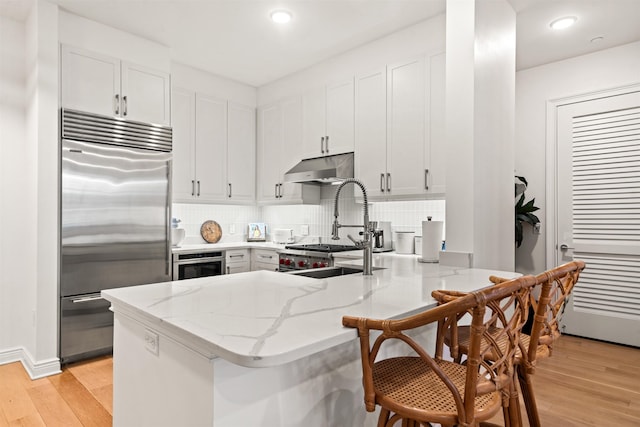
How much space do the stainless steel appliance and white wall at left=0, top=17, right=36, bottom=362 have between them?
212 cm

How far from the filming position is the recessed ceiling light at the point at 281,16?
3.01 meters

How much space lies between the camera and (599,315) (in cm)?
374

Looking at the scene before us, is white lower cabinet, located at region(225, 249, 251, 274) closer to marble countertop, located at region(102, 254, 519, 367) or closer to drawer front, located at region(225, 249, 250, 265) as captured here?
drawer front, located at region(225, 249, 250, 265)

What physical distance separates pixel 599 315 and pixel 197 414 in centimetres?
402

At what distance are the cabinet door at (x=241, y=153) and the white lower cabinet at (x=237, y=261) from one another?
25.3 inches

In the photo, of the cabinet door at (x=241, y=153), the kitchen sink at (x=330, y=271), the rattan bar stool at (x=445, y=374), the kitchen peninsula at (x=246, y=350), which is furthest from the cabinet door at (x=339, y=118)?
the rattan bar stool at (x=445, y=374)

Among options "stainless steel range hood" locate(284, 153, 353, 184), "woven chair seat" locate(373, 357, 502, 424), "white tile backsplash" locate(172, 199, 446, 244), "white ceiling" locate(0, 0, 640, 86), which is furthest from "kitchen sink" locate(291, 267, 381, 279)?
"white ceiling" locate(0, 0, 640, 86)

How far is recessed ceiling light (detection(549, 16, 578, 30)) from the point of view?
9.96 feet

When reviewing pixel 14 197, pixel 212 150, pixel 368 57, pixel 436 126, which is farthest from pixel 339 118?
pixel 14 197

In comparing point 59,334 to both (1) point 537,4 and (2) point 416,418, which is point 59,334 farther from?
(1) point 537,4

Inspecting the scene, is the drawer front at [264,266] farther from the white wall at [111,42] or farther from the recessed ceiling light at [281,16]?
the recessed ceiling light at [281,16]

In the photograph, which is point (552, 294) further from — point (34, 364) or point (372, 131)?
point (34, 364)

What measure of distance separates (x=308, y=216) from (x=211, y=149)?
4.38ft

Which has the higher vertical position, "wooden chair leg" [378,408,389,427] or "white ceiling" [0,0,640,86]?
"white ceiling" [0,0,640,86]
